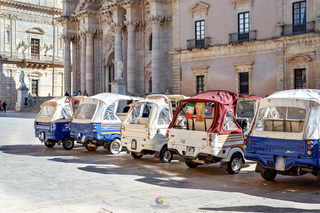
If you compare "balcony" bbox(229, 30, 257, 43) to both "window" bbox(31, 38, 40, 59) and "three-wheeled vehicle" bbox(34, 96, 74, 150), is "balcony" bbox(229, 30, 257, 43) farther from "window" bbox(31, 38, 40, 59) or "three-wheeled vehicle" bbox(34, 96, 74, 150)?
"window" bbox(31, 38, 40, 59)

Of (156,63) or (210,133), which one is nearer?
(210,133)

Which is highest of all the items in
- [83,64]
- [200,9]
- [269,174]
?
[200,9]

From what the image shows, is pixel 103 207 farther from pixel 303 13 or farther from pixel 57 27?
pixel 57 27

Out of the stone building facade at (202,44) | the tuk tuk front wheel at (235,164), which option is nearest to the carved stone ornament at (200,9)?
the stone building facade at (202,44)

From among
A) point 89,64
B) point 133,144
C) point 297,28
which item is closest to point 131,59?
point 89,64

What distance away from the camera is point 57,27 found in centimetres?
6156

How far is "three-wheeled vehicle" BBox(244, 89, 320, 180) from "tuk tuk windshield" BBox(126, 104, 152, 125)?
5.01 metres

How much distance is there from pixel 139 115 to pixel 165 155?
7.11 ft

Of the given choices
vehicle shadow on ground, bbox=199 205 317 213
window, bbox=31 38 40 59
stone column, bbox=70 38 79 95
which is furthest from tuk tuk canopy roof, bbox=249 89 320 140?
window, bbox=31 38 40 59

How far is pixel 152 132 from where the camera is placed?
13281 millimetres

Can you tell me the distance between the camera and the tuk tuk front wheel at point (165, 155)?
13367mm

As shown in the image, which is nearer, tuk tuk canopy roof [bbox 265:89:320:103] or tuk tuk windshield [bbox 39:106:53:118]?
tuk tuk canopy roof [bbox 265:89:320:103]

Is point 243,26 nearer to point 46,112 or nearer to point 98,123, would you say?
point 46,112

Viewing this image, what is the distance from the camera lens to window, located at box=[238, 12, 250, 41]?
30.8 m
